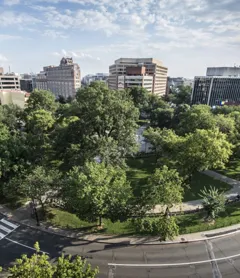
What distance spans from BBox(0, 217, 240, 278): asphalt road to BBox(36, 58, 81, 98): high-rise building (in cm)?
13131

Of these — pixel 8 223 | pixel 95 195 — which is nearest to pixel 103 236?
pixel 95 195

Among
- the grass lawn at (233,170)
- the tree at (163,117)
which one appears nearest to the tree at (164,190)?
the grass lawn at (233,170)

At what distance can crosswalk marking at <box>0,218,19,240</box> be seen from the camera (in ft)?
82.6

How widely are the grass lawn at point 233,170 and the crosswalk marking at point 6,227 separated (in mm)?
35683

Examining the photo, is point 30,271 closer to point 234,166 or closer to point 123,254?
point 123,254

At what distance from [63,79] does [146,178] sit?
134806 mm

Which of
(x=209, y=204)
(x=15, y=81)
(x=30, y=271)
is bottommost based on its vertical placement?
(x=209, y=204)

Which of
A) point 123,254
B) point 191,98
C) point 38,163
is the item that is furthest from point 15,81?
point 123,254

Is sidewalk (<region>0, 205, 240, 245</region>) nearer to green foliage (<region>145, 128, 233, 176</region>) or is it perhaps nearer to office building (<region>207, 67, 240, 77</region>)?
green foliage (<region>145, 128, 233, 176</region>)

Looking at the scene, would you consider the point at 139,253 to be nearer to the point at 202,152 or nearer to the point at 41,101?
the point at 202,152

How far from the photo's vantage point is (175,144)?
34.3 metres

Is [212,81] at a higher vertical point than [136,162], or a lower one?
higher

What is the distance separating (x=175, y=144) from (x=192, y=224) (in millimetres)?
12349

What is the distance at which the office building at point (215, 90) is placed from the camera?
111 metres
